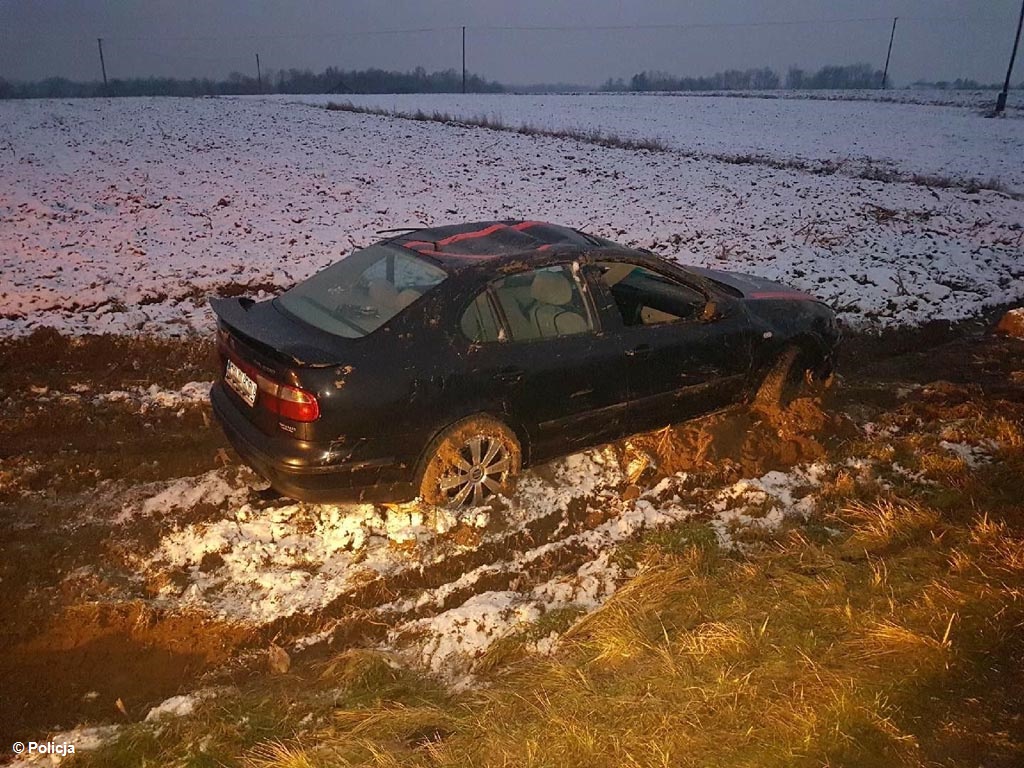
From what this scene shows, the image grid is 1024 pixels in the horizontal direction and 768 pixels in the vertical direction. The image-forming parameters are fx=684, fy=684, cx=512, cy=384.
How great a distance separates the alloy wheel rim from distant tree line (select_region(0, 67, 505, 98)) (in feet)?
239

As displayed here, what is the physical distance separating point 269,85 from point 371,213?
75035mm

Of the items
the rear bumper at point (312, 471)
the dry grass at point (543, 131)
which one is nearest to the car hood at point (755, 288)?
the rear bumper at point (312, 471)

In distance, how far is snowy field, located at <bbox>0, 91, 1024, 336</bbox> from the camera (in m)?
8.53

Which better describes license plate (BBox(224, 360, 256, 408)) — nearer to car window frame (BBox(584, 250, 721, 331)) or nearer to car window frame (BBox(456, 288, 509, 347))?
car window frame (BBox(456, 288, 509, 347))

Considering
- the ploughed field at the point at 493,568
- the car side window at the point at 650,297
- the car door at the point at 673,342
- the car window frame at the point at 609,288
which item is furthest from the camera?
the car side window at the point at 650,297

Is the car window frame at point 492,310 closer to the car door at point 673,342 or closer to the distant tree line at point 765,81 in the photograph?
the car door at point 673,342

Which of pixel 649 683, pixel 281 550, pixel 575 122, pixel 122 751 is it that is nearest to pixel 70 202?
pixel 281 550

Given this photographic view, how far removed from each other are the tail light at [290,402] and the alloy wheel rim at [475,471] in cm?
88

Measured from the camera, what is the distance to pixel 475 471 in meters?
4.11

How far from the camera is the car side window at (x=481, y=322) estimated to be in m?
3.91

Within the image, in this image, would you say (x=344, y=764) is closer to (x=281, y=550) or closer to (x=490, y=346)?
(x=281, y=550)

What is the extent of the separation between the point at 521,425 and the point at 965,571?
245cm

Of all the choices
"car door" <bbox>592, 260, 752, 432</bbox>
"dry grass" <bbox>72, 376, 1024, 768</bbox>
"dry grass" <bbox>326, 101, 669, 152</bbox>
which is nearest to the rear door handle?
"car door" <bbox>592, 260, 752, 432</bbox>

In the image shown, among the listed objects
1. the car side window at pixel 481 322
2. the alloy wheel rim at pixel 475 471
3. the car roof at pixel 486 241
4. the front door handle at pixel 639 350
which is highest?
the car roof at pixel 486 241
